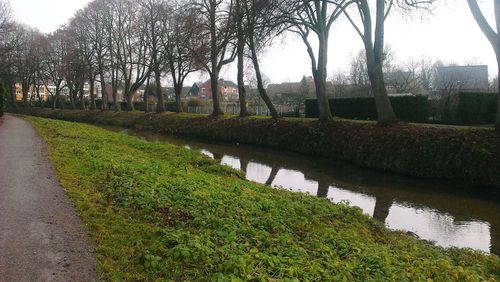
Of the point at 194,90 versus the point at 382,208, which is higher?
the point at 194,90

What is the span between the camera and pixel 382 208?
39.0 feet

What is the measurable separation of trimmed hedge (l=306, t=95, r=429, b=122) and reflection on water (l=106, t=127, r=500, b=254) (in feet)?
31.0

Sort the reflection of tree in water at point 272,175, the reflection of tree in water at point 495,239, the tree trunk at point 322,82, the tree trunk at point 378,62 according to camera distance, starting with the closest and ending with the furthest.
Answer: the reflection of tree in water at point 495,239
the reflection of tree in water at point 272,175
the tree trunk at point 378,62
the tree trunk at point 322,82

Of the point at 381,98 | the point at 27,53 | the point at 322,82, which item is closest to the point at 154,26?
the point at 322,82

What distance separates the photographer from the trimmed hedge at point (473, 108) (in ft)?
80.7

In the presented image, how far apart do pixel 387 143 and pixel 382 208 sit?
6816 mm

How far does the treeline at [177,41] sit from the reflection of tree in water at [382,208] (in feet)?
27.0

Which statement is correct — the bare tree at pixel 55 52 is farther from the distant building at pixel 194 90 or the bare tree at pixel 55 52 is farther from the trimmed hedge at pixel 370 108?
the distant building at pixel 194 90

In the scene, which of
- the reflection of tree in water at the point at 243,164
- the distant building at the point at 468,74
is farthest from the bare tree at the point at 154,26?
the distant building at the point at 468,74

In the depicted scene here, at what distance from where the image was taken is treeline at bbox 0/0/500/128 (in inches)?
826

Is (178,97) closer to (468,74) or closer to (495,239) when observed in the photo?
(495,239)

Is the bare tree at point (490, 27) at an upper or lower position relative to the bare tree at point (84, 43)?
lower

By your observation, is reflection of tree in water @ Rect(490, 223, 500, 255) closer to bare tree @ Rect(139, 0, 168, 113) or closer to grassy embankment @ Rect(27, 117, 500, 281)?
grassy embankment @ Rect(27, 117, 500, 281)

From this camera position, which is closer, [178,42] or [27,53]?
[178,42]
